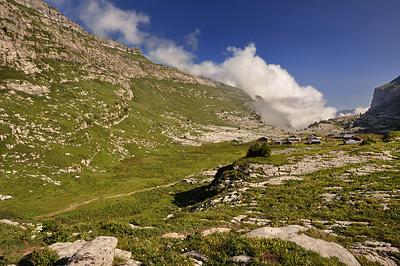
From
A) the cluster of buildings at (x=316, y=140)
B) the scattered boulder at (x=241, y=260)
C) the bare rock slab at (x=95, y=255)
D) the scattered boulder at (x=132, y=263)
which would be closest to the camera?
the bare rock slab at (x=95, y=255)

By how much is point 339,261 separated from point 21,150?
83.1 metres

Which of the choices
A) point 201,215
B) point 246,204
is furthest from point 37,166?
point 246,204

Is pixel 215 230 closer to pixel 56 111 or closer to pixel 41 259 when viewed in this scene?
pixel 41 259

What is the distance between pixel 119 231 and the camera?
52.8 ft

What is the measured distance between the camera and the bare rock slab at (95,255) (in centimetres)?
801

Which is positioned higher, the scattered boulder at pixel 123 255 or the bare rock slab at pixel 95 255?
the bare rock slab at pixel 95 255

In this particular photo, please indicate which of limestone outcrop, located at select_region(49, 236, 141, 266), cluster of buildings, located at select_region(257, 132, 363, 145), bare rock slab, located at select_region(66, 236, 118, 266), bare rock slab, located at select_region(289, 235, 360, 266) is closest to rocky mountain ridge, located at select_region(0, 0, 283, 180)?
limestone outcrop, located at select_region(49, 236, 141, 266)

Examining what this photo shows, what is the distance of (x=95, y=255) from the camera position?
8398mm

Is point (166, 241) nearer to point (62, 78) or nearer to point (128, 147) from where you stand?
point (128, 147)

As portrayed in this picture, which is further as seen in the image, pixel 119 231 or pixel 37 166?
pixel 37 166

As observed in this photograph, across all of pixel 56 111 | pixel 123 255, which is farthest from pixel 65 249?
pixel 56 111

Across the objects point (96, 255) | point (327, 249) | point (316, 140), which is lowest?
point (327, 249)

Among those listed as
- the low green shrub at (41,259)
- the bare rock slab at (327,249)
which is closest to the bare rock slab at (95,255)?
the low green shrub at (41,259)

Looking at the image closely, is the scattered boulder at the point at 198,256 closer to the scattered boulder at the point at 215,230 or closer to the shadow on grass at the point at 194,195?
the scattered boulder at the point at 215,230
